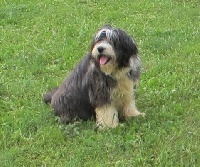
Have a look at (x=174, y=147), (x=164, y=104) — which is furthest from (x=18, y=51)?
(x=174, y=147)

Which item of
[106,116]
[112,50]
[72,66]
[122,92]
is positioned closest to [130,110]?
Answer: [122,92]

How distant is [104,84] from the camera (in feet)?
22.9

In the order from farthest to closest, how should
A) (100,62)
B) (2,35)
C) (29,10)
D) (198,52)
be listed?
1. (29,10)
2. (2,35)
3. (198,52)
4. (100,62)

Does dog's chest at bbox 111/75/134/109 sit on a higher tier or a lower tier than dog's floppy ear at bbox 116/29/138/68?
lower

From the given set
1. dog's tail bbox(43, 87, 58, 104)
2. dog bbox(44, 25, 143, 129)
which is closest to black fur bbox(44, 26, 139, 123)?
dog bbox(44, 25, 143, 129)

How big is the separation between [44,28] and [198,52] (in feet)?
12.8

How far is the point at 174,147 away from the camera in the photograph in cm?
631

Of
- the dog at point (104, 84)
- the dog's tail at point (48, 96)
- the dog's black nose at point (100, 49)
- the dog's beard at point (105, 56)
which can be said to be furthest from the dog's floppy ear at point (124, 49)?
the dog's tail at point (48, 96)

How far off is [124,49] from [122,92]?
601 millimetres

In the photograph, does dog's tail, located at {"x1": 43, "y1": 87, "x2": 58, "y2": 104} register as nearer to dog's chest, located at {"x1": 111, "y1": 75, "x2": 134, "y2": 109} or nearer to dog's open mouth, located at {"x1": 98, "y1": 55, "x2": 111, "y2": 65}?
dog's chest, located at {"x1": 111, "y1": 75, "x2": 134, "y2": 109}

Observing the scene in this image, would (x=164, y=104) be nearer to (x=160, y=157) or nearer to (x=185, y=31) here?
(x=160, y=157)

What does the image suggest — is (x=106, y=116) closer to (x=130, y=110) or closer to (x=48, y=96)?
(x=130, y=110)

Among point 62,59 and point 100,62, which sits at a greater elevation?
point 100,62

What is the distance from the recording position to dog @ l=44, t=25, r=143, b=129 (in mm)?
6766
